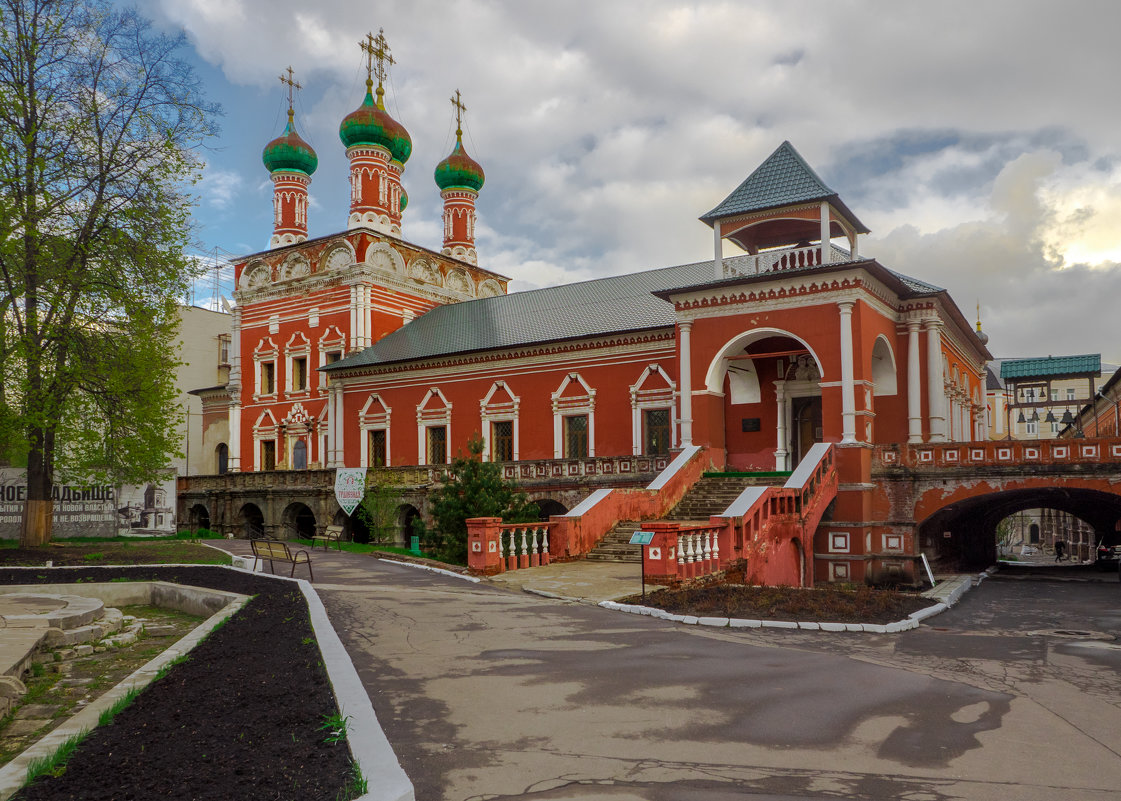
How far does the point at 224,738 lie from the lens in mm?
5250

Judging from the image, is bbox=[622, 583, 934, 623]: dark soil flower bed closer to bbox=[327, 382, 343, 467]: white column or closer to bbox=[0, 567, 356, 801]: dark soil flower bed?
bbox=[0, 567, 356, 801]: dark soil flower bed

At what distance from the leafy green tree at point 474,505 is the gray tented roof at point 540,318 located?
28.3 ft

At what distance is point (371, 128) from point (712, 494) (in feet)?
78.6

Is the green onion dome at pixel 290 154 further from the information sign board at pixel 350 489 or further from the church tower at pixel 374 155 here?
the information sign board at pixel 350 489

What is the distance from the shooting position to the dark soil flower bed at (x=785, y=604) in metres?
10.6

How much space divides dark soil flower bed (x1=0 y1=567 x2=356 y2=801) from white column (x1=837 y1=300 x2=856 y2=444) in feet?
47.1

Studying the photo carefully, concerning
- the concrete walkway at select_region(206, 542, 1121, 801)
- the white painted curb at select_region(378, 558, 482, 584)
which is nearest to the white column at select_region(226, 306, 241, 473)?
the white painted curb at select_region(378, 558, 482, 584)

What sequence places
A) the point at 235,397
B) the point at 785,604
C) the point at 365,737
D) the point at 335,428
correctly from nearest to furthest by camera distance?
the point at 365,737 → the point at 785,604 → the point at 335,428 → the point at 235,397

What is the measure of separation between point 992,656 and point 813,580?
11369mm

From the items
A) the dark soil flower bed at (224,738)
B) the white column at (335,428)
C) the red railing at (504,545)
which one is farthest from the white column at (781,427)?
the white column at (335,428)

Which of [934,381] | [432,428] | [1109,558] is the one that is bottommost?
[1109,558]

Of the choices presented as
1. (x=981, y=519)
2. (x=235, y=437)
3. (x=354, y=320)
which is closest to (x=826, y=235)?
(x=981, y=519)

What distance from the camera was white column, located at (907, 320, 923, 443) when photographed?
22.0 meters

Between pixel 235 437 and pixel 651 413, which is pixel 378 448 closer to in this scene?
pixel 235 437
